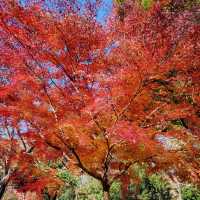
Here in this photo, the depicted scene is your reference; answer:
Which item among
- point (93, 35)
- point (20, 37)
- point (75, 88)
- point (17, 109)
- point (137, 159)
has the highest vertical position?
point (93, 35)

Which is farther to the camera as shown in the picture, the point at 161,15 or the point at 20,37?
Result: the point at 161,15

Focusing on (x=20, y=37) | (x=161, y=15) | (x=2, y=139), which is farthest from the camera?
(x=2, y=139)

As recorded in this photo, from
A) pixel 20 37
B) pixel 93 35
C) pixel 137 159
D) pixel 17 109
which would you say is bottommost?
pixel 137 159

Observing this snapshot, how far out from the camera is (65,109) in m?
12.9

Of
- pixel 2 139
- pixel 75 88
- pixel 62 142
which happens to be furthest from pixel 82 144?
pixel 2 139

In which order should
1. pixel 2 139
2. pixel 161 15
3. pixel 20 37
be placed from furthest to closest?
pixel 2 139, pixel 161 15, pixel 20 37

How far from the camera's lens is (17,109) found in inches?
488

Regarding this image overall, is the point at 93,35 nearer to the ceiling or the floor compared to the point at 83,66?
nearer to the ceiling

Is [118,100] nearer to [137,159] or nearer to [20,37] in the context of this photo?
[137,159]

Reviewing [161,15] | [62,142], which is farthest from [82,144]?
[161,15]

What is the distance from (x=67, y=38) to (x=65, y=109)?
231 cm

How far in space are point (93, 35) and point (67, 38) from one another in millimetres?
1027

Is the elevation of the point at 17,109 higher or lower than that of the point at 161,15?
lower

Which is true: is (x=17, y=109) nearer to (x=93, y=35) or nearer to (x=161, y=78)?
(x=93, y=35)
